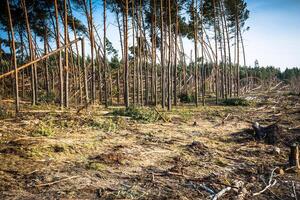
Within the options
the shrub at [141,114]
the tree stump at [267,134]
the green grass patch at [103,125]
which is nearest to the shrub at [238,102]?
the shrub at [141,114]

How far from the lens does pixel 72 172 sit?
16.0 ft

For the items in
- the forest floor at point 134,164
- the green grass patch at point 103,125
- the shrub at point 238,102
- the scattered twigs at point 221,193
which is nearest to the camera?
the scattered twigs at point 221,193

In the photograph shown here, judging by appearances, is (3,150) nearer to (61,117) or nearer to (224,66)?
(61,117)

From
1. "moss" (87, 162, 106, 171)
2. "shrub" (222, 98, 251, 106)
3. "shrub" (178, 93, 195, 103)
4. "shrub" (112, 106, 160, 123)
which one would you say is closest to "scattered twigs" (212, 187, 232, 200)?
"moss" (87, 162, 106, 171)

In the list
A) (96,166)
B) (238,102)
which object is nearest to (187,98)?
(238,102)

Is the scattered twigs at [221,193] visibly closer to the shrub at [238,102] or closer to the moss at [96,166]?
the moss at [96,166]

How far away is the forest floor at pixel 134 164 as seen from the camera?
4223mm

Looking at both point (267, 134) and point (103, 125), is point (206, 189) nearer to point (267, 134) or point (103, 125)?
point (267, 134)

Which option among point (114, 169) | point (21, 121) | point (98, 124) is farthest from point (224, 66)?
point (114, 169)

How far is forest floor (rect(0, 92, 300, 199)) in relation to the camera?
13.9ft

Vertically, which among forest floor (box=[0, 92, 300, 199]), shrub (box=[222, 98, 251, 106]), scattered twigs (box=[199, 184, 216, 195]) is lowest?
scattered twigs (box=[199, 184, 216, 195])

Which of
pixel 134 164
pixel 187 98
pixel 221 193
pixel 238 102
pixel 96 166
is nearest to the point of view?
pixel 221 193

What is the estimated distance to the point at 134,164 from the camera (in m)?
5.57

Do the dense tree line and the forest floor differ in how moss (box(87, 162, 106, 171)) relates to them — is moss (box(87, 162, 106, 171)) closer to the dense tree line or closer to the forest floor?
the forest floor
